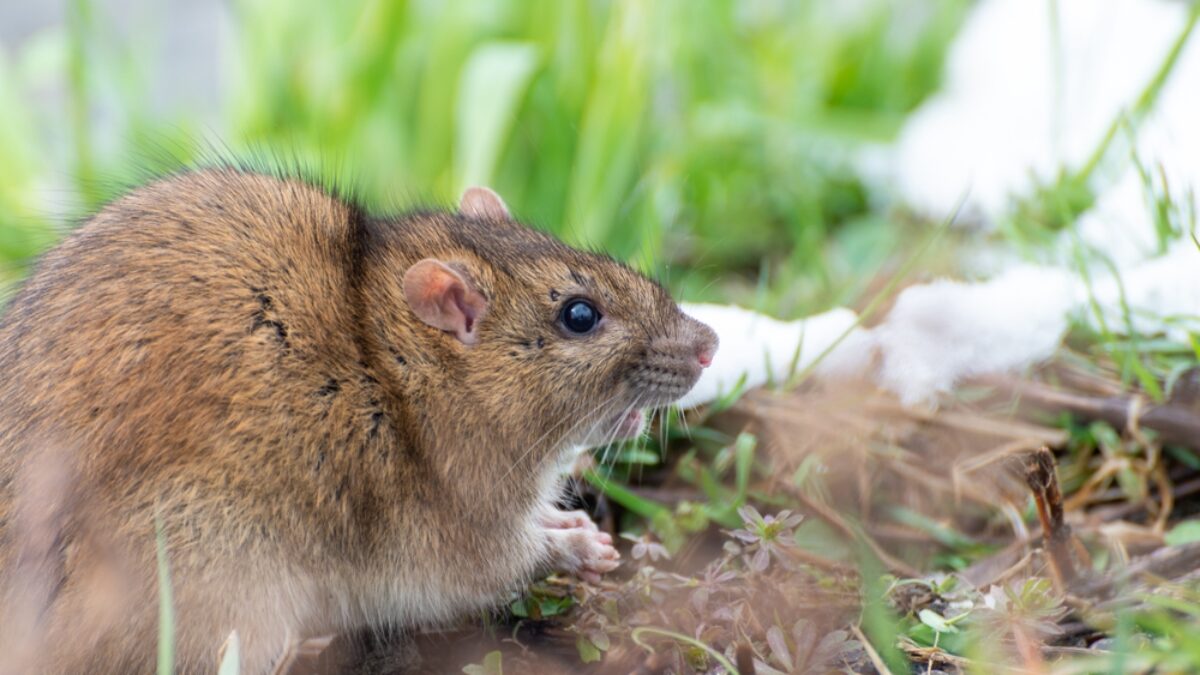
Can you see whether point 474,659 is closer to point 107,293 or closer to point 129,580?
point 129,580

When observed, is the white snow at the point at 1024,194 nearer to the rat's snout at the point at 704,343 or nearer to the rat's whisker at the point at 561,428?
the rat's snout at the point at 704,343

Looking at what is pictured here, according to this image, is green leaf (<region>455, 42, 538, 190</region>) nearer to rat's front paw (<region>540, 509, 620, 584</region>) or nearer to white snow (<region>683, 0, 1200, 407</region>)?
white snow (<region>683, 0, 1200, 407</region>)

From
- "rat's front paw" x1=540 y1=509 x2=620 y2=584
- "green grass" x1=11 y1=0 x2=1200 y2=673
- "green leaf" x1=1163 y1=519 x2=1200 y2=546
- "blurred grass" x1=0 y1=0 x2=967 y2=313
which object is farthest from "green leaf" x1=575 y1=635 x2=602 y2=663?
"blurred grass" x1=0 y1=0 x2=967 y2=313

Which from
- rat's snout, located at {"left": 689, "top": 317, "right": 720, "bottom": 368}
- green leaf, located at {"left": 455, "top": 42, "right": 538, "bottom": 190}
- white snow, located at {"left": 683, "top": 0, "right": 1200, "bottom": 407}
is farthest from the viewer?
green leaf, located at {"left": 455, "top": 42, "right": 538, "bottom": 190}

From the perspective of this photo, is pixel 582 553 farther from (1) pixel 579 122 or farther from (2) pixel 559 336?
(1) pixel 579 122

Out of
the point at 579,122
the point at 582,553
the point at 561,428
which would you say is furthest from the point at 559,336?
the point at 579,122

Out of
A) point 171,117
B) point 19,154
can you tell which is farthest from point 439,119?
point 19,154
